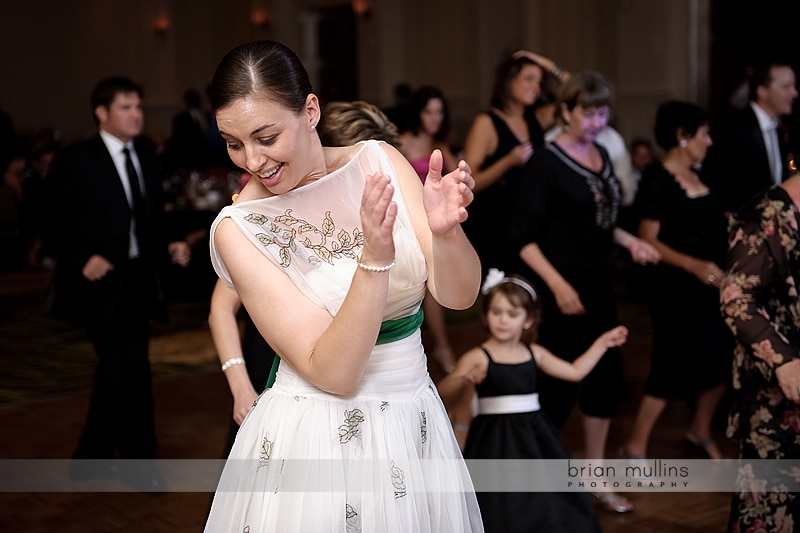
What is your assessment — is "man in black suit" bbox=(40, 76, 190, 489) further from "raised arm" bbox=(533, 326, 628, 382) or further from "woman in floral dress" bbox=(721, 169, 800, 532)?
"woman in floral dress" bbox=(721, 169, 800, 532)

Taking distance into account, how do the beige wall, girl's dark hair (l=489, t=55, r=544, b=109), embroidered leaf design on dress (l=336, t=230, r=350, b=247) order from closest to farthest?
embroidered leaf design on dress (l=336, t=230, r=350, b=247), girl's dark hair (l=489, t=55, r=544, b=109), the beige wall

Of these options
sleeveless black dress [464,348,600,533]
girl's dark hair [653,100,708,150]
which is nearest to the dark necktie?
sleeveless black dress [464,348,600,533]

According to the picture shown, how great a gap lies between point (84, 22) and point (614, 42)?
8758mm

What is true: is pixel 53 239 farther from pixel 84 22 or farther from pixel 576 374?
pixel 84 22

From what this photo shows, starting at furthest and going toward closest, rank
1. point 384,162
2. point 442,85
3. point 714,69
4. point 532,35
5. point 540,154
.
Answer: point 442,85 → point 532,35 → point 714,69 → point 540,154 → point 384,162

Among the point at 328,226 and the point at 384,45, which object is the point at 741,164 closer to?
the point at 328,226

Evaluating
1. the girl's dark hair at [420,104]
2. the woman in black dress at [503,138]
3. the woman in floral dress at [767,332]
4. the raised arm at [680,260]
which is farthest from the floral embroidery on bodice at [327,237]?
the girl's dark hair at [420,104]

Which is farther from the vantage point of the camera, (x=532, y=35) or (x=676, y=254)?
(x=532, y=35)

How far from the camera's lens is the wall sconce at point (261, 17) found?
14758 millimetres

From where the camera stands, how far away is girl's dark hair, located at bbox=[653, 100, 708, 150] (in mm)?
4016

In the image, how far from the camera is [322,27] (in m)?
14.6

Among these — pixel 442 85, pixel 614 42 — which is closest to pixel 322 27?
pixel 442 85

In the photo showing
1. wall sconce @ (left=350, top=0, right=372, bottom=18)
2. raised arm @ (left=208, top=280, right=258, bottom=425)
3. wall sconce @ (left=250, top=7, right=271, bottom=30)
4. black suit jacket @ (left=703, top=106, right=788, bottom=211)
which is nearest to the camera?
raised arm @ (left=208, top=280, right=258, bottom=425)

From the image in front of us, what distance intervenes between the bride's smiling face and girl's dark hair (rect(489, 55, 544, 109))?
3174 mm
